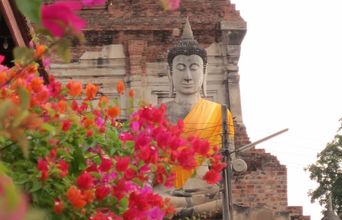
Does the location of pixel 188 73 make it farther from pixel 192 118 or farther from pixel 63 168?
pixel 63 168

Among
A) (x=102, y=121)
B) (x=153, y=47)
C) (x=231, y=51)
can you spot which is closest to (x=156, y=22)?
(x=153, y=47)

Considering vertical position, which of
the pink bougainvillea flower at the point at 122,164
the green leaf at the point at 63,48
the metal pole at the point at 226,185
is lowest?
the green leaf at the point at 63,48

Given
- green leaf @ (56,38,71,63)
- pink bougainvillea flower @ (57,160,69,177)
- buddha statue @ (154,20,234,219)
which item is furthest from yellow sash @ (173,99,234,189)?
green leaf @ (56,38,71,63)

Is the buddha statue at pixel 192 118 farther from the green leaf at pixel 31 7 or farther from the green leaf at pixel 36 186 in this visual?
the green leaf at pixel 31 7

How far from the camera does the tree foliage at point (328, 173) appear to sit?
85.7 ft

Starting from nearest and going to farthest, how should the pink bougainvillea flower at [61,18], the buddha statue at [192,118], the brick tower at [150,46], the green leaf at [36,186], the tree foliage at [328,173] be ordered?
1. the pink bougainvillea flower at [61,18]
2. the green leaf at [36,186]
3. the buddha statue at [192,118]
4. the brick tower at [150,46]
5. the tree foliage at [328,173]

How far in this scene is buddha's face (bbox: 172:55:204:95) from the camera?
1109cm

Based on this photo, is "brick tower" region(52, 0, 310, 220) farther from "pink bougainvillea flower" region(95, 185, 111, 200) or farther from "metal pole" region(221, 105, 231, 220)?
"pink bougainvillea flower" region(95, 185, 111, 200)

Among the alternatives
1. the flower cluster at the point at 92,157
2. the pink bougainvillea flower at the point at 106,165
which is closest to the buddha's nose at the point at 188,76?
the flower cluster at the point at 92,157

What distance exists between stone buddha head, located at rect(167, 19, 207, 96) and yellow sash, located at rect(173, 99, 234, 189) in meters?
0.27

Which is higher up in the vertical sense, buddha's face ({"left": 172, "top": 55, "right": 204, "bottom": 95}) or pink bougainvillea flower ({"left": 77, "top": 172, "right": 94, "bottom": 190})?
buddha's face ({"left": 172, "top": 55, "right": 204, "bottom": 95})

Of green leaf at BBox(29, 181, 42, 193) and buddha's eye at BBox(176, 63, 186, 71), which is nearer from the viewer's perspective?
green leaf at BBox(29, 181, 42, 193)

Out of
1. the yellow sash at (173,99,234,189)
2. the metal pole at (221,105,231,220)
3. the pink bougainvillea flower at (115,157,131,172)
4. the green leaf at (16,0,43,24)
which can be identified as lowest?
the green leaf at (16,0,43,24)

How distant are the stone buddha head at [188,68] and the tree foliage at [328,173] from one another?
602 inches
